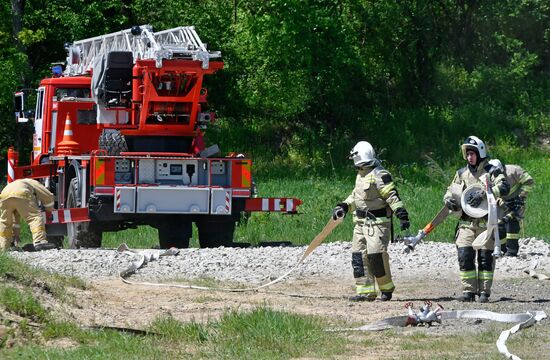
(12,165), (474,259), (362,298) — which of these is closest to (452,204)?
(474,259)

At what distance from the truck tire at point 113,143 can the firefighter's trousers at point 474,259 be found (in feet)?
25.2

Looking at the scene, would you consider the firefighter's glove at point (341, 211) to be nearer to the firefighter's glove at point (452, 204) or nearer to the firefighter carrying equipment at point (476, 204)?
the firefighter's glove at point (452, 204)

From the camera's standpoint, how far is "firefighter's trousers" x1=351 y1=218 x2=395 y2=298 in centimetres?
1432

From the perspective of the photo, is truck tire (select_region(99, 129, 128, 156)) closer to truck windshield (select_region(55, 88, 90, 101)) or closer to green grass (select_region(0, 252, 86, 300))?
truck windshield (select_region(55, 88, 90, 101))

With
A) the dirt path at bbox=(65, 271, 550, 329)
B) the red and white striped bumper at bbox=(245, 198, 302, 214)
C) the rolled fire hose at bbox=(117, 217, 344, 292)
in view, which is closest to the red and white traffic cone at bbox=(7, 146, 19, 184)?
the rolled fire hose at bbox=(117, 217, 344, 292)

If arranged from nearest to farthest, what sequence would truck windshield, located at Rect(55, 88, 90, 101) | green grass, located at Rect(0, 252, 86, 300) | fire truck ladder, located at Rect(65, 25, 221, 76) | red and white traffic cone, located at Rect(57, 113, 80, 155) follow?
green grass, located at Rect(0, 252, 86, 300)
fire truck ladder, located at Rect(65, 25, 221, 76)
red and white traffic cone, located at Rect(57, 113, 80, 155)
truck windshield, located at Rect(55, 88, 90, 101)

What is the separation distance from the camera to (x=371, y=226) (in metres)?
14.4

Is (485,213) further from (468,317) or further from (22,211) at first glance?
(22,211)

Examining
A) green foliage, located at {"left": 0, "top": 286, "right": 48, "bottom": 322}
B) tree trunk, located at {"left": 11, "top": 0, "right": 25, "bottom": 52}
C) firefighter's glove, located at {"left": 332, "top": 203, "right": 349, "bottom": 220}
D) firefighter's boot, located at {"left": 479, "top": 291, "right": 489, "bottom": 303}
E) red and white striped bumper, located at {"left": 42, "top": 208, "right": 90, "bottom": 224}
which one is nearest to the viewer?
green foliage, located at {"left": 0, "top": 286, "right": 48, "bottom": 322}

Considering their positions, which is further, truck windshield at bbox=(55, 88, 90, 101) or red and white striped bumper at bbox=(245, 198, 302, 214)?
truck windshield at bbox=(55, 88, 90, 101)

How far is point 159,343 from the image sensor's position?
10742mm

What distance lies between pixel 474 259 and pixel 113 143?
311 inches

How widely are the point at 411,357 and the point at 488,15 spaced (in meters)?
31.5

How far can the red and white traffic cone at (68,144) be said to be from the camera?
70.9 ft
